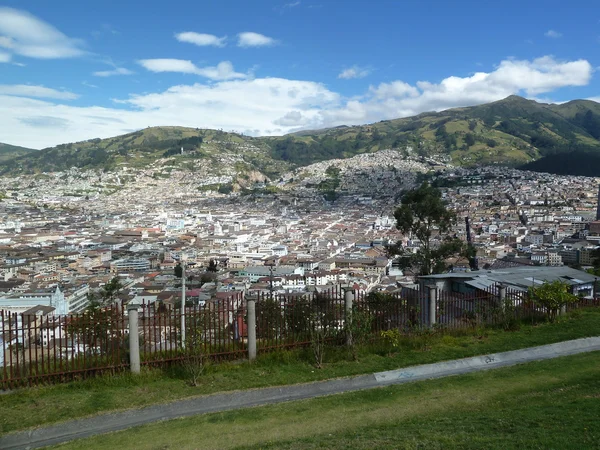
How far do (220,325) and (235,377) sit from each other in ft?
3.17

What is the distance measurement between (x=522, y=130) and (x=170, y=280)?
18399 cm

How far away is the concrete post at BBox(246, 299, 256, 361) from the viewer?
7.75 metres

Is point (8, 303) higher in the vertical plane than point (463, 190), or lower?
lower

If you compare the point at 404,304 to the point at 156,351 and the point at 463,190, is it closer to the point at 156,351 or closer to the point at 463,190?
the point at 156,351

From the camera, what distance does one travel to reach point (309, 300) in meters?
8.26

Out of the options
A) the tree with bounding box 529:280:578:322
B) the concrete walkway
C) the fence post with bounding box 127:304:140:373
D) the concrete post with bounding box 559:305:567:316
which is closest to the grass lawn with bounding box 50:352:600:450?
the concrete walkway

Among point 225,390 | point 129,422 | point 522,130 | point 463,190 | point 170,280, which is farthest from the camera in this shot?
point 522,130

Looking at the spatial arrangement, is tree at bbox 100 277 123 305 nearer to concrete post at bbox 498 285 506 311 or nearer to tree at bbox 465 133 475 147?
concrete post at bbox 498 285 506 311

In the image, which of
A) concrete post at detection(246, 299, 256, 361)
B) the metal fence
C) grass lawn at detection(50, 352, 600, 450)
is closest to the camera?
grass lawn at detection(50, 352, 600, 450)

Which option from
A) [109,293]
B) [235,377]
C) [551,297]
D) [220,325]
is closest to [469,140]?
[109,293]

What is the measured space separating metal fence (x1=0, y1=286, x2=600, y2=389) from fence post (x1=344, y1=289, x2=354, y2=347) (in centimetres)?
Answer: 7

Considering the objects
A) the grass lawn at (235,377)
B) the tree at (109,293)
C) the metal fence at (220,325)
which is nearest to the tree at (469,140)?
the tree at (109,293)

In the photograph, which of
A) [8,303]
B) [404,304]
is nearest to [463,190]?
[8,303]

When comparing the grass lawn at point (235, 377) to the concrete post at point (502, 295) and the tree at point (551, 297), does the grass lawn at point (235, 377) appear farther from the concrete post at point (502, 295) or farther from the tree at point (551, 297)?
the tree at point (551, 297)
